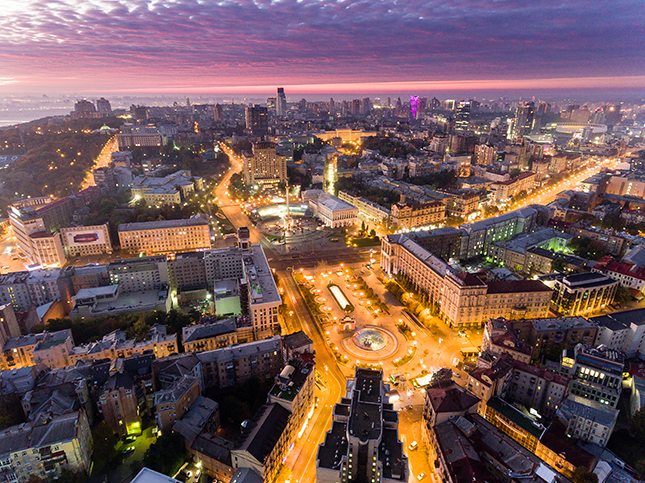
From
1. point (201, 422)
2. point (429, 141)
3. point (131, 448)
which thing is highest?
point (429, 141)

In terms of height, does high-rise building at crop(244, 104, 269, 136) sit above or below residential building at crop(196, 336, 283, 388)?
above

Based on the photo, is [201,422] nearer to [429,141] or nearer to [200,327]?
[200,327]

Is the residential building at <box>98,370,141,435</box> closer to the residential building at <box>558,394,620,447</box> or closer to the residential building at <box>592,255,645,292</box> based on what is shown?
the residential building at <box>558,394,620,447</box>

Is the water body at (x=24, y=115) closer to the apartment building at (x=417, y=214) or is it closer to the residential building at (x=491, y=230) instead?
the apartment building at (x=417, y=214)

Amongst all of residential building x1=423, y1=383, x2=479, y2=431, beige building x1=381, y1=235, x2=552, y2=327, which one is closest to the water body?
beige building x1=381, y1=235, x2=552, y2=327

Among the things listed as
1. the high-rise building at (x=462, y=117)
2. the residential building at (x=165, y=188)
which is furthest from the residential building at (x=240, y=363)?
the high-rise building at (x=462, y=117)

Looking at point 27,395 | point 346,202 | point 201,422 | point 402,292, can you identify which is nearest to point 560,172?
point 346,202
